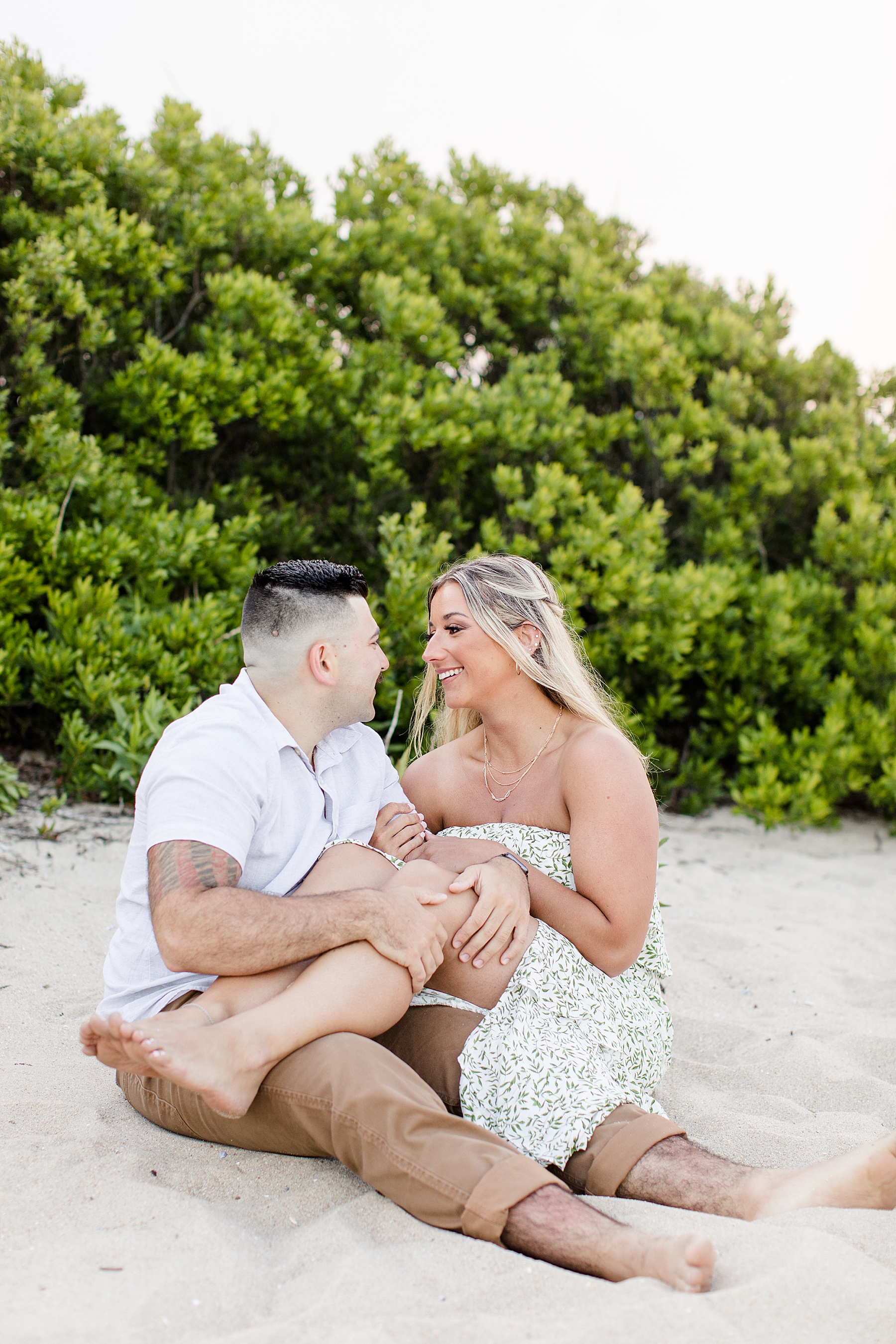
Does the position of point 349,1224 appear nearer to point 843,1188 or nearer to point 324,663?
point 843,1188

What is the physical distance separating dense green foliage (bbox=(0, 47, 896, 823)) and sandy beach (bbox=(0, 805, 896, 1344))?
1.81 m

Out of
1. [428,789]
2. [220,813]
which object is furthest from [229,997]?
[428,789]

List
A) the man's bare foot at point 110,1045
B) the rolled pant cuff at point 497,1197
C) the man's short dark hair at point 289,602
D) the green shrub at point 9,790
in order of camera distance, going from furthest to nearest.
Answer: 1. the green shrub at point 9,790
2. the man's short dark hair at point 289,602
3. the man's bare foot at point 110,1045
4. the rolled pant cuff at point 497,1197

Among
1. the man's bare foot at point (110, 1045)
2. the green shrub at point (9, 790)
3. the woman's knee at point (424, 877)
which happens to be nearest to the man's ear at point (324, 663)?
the woman's knee at point (424, 877)

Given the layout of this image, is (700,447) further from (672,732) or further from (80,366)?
(80,366)

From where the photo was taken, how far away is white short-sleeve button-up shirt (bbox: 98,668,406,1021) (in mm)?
2426

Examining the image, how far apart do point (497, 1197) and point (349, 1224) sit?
353mm

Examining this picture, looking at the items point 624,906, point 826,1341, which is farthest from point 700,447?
point 826,1341

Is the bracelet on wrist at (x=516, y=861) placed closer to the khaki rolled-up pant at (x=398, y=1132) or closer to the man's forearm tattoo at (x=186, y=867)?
the khaki rolled-up pant at (x=398, y=1132)

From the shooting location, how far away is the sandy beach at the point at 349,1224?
175cm

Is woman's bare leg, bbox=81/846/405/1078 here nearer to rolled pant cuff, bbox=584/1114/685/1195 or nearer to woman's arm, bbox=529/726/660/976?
woman's arm, bbox=529/726/660/976

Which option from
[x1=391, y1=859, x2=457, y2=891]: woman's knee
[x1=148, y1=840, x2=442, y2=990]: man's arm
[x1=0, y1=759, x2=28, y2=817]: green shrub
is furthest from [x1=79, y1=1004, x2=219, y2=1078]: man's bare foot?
[x1=0, y1=759, x2=28, y2=817]: green shrub

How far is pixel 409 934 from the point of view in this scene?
2.44 metres

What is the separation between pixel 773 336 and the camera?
7691mm
